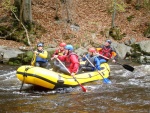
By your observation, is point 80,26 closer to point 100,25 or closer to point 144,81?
point 100,25

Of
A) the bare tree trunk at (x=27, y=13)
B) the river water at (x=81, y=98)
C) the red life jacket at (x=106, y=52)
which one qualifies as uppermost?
the bare tree trunk at (x=27, y=13)

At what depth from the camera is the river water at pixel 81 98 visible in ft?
21.5

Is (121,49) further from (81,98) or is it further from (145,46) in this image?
(81,98)

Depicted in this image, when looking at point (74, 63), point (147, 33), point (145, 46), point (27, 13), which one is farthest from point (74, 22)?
point (74, 63)

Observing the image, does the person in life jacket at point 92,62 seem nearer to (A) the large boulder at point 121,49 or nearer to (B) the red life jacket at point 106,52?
(B) the red life jacket at point 106,52

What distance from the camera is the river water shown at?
21.5 ft

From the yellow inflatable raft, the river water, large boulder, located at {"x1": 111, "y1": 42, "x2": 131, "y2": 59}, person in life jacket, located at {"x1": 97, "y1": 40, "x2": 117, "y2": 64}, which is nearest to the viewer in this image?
the river water

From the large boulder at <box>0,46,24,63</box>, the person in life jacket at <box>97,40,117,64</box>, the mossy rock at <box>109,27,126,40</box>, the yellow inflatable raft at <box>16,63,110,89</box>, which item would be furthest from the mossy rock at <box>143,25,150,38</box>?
the yellow inflatable raft at <box>16,63,110,89</box>

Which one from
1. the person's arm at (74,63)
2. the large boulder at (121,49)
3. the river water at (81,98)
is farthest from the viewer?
the large boulder at (121,49)

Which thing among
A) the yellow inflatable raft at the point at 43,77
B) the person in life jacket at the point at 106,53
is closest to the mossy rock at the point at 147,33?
the person in life jacket at the point at 106,53

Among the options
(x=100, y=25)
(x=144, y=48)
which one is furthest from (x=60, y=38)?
(x=144, y=48)

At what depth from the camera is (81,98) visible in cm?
759

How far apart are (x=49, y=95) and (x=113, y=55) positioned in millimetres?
4680

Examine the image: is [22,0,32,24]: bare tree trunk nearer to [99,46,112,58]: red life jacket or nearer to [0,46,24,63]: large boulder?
[0,46,24,63]: large boulder
